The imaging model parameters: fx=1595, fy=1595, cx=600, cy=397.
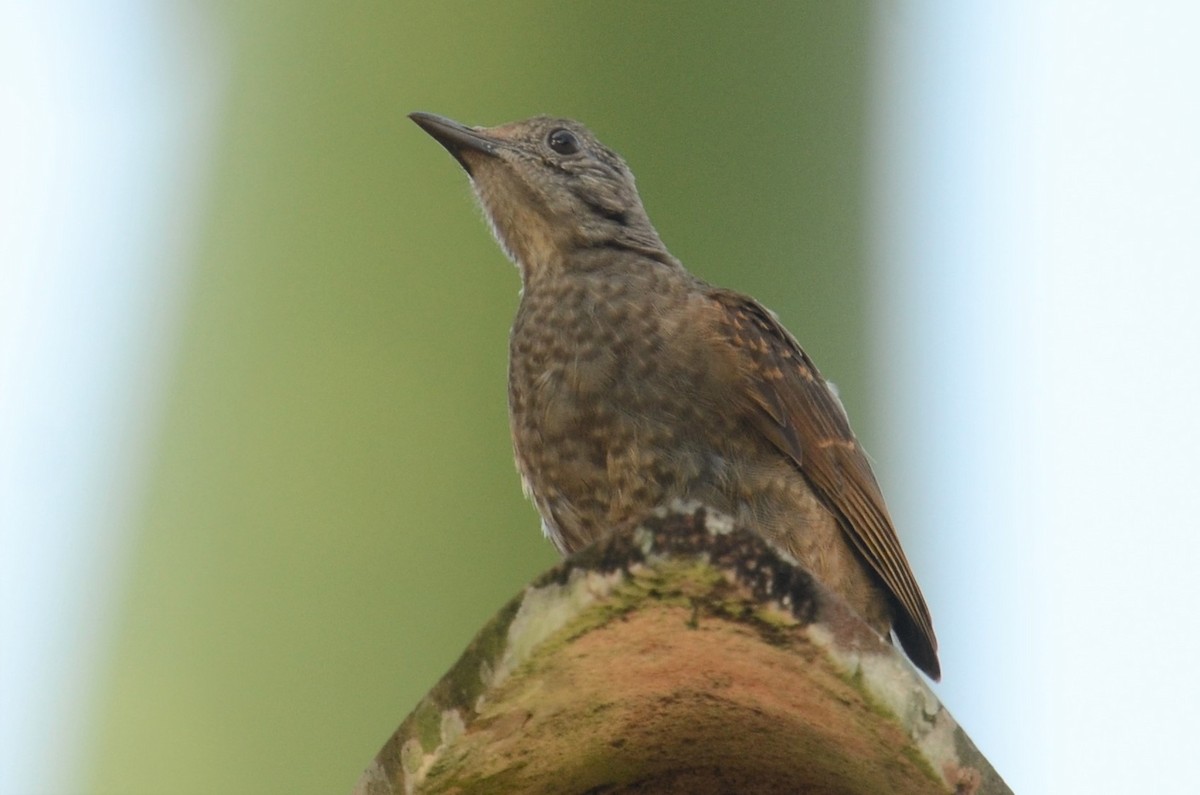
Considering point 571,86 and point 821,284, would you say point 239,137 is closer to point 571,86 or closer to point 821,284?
point 571,86

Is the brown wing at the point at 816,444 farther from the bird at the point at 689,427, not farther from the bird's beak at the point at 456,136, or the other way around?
the bird's beak at the point at 456,136

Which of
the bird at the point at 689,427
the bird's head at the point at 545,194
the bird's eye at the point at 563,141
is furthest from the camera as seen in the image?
the bird's eye at the point at 563,141

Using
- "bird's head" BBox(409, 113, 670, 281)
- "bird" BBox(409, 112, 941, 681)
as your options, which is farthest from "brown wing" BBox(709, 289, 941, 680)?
"bird's head" BBox(409, 113, 670, 281)

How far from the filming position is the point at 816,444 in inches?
98.3

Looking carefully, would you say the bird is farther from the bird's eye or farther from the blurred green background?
the bird's eye

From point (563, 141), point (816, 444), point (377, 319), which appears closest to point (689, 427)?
point (816, 444)

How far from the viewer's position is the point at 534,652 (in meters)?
1.38

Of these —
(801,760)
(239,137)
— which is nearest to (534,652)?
(801,760)

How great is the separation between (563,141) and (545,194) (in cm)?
14

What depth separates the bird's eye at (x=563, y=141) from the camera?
2.99m

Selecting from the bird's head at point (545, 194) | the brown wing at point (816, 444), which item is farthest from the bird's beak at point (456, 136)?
the brown wing at point (816, 444)

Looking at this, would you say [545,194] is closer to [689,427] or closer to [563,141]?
[563,141]

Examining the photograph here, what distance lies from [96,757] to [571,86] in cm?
159

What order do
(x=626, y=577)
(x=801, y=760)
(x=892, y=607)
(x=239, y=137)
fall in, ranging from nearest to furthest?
1. (x=626, y=577)
2. (x=801, y=760)
3. (x=892, y=607)
4. (x=239, y=137)
